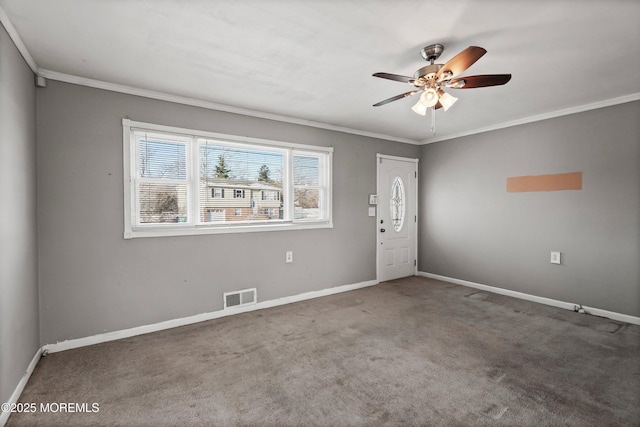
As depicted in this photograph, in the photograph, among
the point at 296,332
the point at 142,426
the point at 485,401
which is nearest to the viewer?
the point at 142,426

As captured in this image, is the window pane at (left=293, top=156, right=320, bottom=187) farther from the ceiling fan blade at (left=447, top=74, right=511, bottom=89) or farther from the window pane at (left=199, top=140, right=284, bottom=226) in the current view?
the ceiling fan blade at (left=447, top=74, right=511, bottom=89)

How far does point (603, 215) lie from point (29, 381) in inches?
235

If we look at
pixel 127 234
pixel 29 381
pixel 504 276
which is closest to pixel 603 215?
pixel 504 276

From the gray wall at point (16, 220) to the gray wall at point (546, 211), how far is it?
17.8ft

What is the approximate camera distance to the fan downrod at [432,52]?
7.61 ft

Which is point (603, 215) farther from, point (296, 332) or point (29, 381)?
point (29, 381)

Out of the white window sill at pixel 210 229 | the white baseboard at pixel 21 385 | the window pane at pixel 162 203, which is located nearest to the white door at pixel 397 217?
the white window sill at pixel 210 229

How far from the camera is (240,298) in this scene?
3822 millimetres

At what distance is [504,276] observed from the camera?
4.62 metres

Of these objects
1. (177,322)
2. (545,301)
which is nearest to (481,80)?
(545,301)

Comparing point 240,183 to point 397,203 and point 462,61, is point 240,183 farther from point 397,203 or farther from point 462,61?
point 397,203

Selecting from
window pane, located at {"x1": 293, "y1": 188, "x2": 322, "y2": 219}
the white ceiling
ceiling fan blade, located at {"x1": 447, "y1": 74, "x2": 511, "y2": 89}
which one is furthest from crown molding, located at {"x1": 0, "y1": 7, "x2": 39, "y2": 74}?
ceiling fan blade, located at {"x1": 447, "y1": 74, "x2": 511, "y2": 89}

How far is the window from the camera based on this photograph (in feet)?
10.6

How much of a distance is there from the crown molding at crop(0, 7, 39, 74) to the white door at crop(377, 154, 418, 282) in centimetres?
434
